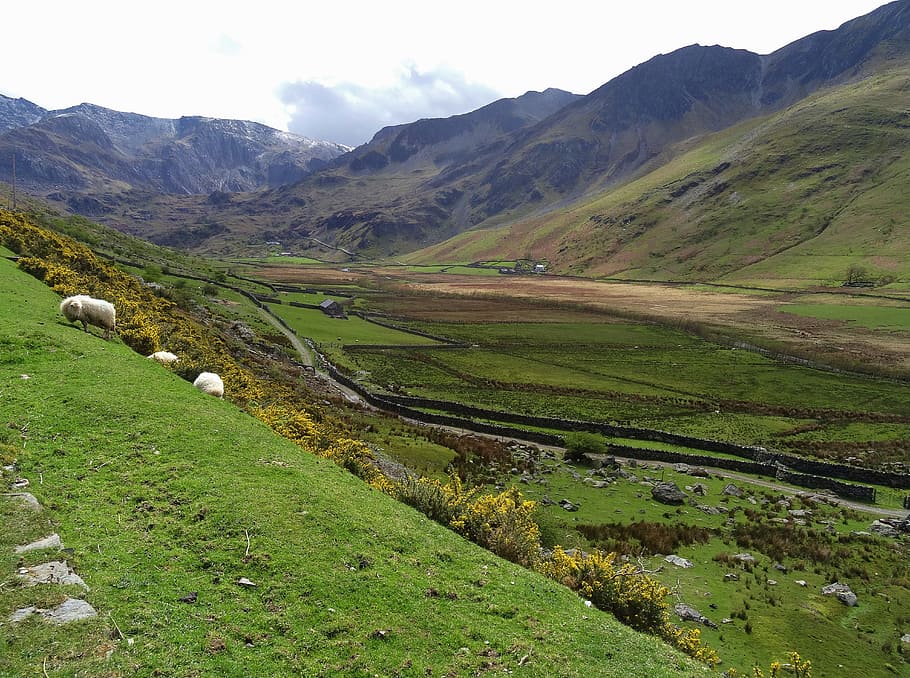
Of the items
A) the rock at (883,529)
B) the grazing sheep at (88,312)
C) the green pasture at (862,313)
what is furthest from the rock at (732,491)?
the green pasture at (862,313)

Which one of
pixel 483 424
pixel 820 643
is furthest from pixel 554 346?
pixel 820 643

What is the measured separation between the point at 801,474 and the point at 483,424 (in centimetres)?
2652

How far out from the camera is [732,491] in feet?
112

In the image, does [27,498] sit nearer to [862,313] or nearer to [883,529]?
[883,529]

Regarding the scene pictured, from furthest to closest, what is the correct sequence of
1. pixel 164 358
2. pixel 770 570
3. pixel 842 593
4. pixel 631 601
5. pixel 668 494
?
pixel 668 494
pixel 770 570
pixel 164 358
pixel 842 593
pixel 631 601

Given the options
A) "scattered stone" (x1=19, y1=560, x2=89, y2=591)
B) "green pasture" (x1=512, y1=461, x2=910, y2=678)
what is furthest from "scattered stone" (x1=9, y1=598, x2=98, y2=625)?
"green pasture" (x1=512, y1=461, x2=910, y2=678)

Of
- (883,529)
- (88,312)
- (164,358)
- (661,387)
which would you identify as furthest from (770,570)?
(661,387)

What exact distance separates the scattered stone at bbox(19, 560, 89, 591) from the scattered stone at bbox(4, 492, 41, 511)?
189 centimetres

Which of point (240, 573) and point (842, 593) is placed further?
point (842, 593)

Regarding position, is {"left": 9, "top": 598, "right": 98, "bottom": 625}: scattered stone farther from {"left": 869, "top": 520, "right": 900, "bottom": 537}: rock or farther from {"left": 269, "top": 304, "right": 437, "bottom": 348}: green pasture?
{"left": 269, "top": 304, "right": 437, "bottom": 348}: green pasture

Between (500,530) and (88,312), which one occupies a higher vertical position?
(88,312)

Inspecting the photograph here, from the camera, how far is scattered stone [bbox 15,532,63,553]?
7.76 metres

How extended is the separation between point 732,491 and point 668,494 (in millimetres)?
6189

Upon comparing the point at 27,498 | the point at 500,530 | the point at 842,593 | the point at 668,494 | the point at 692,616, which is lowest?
the point at 668,494
